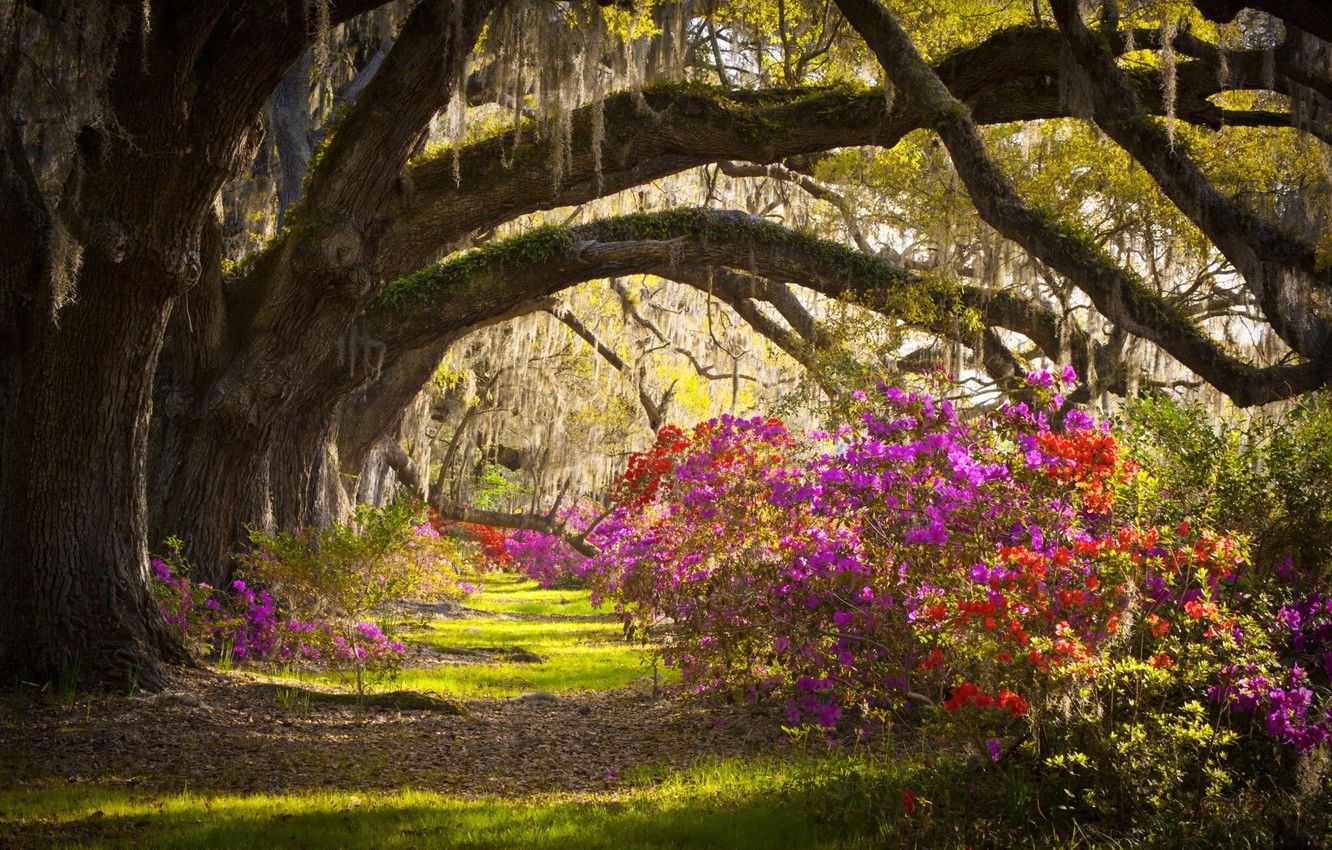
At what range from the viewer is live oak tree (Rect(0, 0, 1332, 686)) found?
632cm

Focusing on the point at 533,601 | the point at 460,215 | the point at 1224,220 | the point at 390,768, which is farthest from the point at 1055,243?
the point at 533,601

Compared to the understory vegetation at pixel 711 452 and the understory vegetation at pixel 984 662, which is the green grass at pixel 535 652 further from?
the understory vegetation at pixel 984 662

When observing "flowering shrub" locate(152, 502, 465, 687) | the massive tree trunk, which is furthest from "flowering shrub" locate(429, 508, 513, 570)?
the massive tree trunk

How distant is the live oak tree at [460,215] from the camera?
6316 millimetres

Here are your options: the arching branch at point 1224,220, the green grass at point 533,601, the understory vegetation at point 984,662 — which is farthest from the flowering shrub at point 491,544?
the arching branch at point 1224,220

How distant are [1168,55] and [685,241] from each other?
490 cm

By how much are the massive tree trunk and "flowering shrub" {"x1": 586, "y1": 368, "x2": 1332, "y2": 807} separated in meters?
3.52

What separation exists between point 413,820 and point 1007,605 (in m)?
2.50

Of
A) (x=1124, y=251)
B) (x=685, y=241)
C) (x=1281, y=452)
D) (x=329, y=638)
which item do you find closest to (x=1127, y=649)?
(x=1281, y=452)

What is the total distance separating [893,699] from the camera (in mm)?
5414

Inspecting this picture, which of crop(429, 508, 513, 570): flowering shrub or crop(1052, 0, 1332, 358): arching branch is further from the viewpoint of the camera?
crop(429, 508, 513, 570): flowering shrub

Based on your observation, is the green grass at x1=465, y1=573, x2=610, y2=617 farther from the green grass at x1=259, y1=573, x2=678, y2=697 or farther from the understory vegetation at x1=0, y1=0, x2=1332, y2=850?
the understory vegetation at x1=0, y1=0, x2=1332, y2=850

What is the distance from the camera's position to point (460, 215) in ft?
28.0

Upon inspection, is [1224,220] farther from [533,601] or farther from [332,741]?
[533,601]
